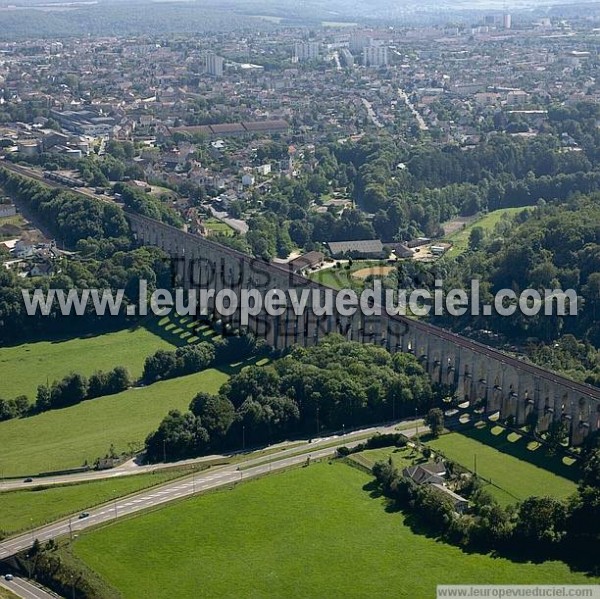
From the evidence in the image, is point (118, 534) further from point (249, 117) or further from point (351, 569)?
point (249, 117)

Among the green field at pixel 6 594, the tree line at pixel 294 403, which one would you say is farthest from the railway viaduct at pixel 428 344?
the green field at pixel 6 594

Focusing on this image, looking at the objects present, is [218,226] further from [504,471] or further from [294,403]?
[504,471]

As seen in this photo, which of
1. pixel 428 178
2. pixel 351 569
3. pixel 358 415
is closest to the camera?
A: pixel 351 569

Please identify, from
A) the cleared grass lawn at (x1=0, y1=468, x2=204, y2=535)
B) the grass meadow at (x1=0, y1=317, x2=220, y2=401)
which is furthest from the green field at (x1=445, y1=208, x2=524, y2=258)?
the cleared grass lawn at (x1=0, y1=468, x2=204, y2=535)

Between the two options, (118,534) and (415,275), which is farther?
(415,275)

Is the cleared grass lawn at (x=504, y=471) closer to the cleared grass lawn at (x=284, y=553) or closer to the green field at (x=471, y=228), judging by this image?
the cleared grass lawn at (x=284, y=553)

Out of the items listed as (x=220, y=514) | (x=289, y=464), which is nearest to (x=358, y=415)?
(x=289, y=464)

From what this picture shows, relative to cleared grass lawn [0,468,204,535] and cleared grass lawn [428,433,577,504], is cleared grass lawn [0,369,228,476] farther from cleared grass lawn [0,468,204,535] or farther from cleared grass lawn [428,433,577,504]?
cleared grass lawn [428,433,577,504]
